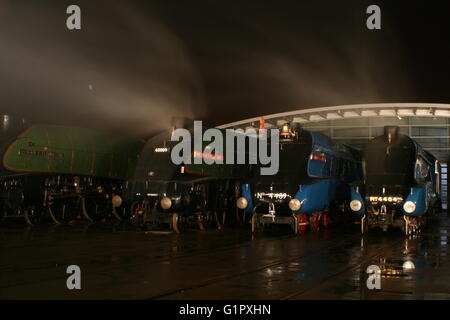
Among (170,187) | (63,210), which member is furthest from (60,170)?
(170,187)

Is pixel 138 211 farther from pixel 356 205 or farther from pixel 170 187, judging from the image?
pixel 356 205

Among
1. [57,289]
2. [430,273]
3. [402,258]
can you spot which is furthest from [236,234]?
[57,289]

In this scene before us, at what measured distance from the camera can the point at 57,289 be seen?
8906 millimetres

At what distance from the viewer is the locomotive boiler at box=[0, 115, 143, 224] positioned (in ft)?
71.4

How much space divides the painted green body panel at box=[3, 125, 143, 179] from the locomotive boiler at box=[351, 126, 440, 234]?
467 inches

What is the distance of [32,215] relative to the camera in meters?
23.1

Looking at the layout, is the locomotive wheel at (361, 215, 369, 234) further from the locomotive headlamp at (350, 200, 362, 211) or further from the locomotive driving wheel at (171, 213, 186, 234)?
the locomotive driving wheel at (171, 213, 186, 234)

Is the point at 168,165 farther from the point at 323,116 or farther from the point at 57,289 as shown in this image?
the point at 323,116

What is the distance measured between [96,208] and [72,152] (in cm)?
326

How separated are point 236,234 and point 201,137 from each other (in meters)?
3.84

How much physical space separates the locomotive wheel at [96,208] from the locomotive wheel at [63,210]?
340 mm

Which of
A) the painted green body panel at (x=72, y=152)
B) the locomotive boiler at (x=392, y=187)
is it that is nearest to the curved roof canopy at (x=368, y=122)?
the painted green body panel at (x=72, y=152)

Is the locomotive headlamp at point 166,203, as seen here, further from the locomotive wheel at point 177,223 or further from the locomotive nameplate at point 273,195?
the locomotive nameplate at point 273,195

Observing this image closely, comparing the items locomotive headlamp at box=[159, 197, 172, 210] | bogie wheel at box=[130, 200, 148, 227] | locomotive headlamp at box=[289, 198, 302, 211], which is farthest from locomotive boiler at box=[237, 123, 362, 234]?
bogie wheel at box=[130, 200, 148, 227]
